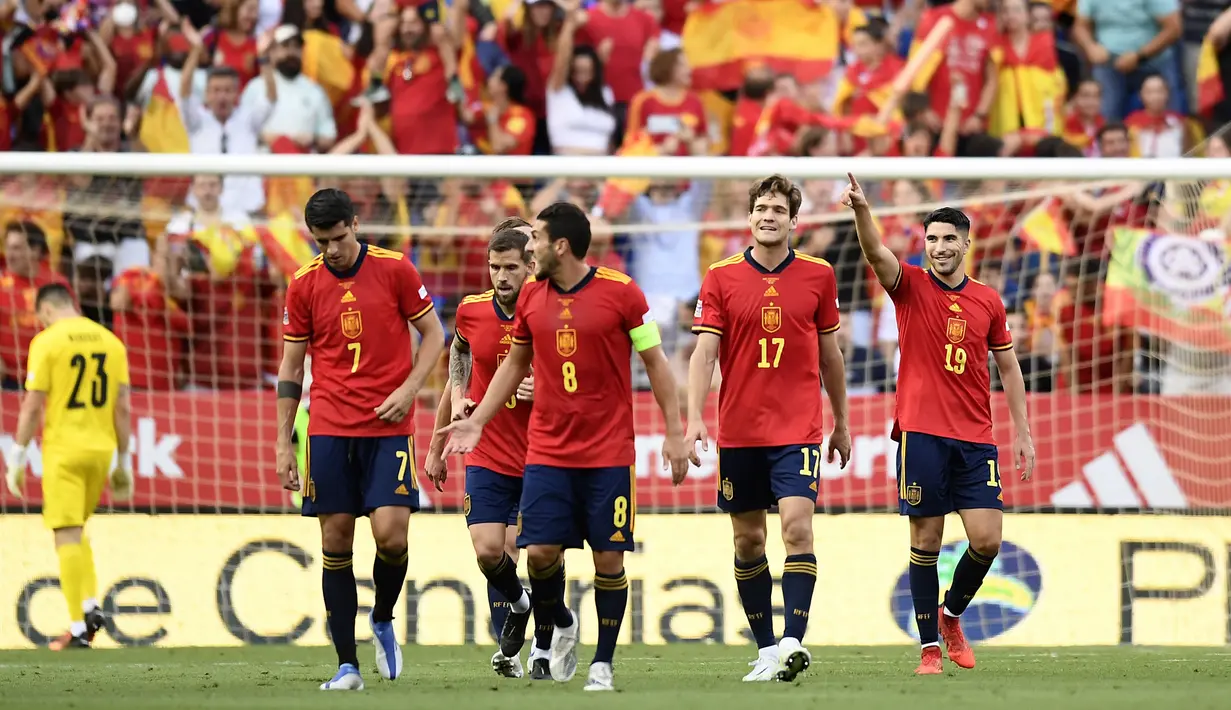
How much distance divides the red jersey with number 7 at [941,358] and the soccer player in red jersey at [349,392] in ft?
8.03

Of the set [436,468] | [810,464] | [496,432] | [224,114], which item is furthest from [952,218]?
[224,114]

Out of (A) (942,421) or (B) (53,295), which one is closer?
(A) (942,421)

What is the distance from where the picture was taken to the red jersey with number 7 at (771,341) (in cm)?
848

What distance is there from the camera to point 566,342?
7770 millimetres

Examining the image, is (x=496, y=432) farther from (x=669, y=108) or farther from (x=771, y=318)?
(x=669, y=108)

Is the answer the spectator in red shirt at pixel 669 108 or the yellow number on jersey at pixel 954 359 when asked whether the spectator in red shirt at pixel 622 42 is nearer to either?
the spectator in red shirt at pixel 669 108

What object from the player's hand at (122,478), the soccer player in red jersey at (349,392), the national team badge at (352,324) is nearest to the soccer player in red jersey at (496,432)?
the soccer player in red jersey at (349,392)

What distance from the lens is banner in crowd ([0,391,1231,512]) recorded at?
479 inches

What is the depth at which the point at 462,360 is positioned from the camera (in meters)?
9.18

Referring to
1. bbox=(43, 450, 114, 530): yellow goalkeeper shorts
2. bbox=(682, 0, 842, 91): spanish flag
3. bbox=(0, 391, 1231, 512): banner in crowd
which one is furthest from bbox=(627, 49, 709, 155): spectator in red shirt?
bbox=(43, 450, 114, 530): yellow goalkeeper shorts

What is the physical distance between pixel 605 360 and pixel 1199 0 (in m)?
10.4

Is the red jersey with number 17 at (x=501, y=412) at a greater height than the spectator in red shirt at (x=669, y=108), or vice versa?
the spectator in red shirt at (x=669, y=108)

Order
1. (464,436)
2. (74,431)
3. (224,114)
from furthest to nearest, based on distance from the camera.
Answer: (224,114) → (74,431) → (464,436)

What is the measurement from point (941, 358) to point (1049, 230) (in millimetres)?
4627
